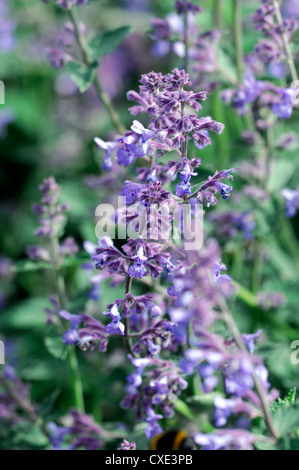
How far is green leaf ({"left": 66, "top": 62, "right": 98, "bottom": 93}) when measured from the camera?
251 cm

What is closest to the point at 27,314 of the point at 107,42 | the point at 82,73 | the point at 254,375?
the point at 82,73

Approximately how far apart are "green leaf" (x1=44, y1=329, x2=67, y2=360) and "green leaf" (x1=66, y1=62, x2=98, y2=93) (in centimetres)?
104

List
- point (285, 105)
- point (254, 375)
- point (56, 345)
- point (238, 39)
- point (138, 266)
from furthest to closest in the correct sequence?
point (238, 39)
point (285, 105)
point (56, 345)
point (138, 266)
point (254, 375)

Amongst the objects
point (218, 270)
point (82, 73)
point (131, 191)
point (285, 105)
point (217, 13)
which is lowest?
point (218, 270)

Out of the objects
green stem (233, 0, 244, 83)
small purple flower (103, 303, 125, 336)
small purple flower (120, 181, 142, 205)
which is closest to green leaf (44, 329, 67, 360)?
small purple flower (103, 303, 125, 336)

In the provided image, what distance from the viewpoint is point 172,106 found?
1.79 m

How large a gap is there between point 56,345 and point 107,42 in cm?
137

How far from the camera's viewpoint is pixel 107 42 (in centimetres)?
275


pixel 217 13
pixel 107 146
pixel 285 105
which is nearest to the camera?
pixel 107 146

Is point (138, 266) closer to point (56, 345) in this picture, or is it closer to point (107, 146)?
point (107, 146)

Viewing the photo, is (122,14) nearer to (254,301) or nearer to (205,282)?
(254,301)

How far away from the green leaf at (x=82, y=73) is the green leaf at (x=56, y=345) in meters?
1.04

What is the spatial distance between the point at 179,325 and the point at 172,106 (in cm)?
68

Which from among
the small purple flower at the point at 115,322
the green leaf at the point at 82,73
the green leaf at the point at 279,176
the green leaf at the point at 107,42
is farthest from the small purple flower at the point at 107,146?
the green leaf at the point at 279,176
